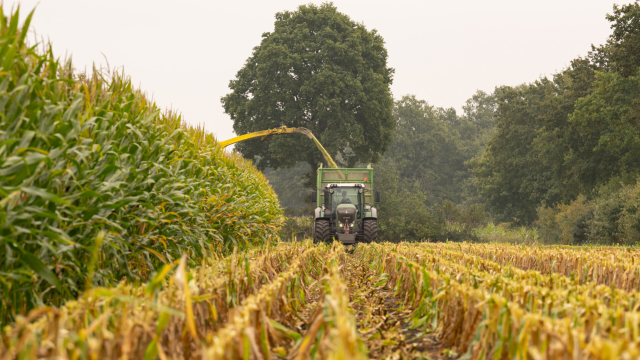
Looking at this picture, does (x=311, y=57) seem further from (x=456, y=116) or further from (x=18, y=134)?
(x=456, y=116)

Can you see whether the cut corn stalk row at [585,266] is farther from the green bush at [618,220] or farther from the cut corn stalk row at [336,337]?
the green bush at [618,220]

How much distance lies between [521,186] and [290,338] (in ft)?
128

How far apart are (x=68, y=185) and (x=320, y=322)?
2551 mm

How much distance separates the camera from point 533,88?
38.6m

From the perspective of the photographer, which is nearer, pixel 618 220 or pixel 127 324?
pixel 127 324

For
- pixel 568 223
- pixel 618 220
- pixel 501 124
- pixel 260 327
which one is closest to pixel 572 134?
pixel 568 223

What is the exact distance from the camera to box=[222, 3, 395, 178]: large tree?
100 ft

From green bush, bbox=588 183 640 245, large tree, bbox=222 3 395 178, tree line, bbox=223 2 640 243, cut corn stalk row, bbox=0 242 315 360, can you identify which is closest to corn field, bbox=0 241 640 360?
cut corn stalk row, bbox=0 242 315 360

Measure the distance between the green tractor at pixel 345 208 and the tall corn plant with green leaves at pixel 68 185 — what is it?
35.9 feet

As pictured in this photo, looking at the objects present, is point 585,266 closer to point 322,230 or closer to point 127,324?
point 127,324

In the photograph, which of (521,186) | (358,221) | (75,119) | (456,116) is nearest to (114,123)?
(75,119)

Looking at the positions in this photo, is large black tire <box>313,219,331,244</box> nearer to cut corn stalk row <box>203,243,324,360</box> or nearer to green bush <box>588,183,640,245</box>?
cut corn stalk row <box>203,243,324,360</box>

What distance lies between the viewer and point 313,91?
30.5 m

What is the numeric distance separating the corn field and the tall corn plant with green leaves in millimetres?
319
